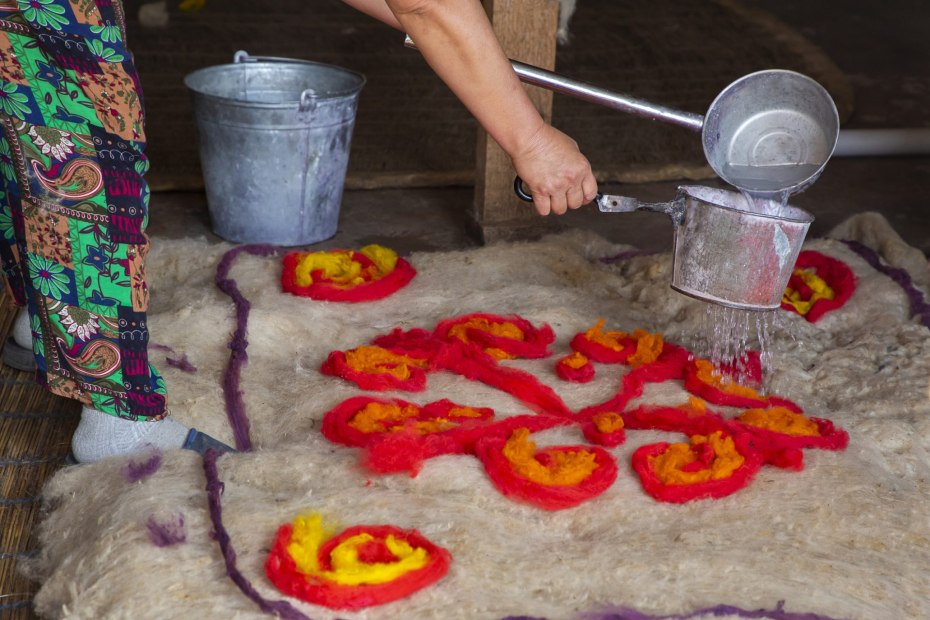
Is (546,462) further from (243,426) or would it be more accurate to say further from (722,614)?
(243,426)

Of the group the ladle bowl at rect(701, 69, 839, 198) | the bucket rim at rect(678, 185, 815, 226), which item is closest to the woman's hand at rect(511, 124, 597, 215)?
the bucket rim at rect(678, 185, 815, 226)

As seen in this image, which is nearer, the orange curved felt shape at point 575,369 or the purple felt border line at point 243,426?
the purple felt border line at point 243,426

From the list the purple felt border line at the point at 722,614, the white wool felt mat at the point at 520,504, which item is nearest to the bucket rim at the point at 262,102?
the white wool felt mat at the point at 520,504

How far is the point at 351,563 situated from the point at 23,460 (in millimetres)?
773

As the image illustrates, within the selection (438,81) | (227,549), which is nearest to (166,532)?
(227,549)

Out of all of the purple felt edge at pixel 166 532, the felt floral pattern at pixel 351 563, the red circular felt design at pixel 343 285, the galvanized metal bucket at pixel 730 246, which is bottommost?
the red circular felt design at pixel 343 285

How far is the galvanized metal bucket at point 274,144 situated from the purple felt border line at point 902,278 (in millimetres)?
1319

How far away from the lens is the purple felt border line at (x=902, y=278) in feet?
7.61

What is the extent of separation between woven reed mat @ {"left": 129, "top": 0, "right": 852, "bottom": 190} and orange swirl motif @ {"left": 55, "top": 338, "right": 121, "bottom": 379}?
1.26 m

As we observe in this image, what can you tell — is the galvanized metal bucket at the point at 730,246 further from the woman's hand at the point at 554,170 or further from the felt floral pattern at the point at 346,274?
the felt floral pattern at the point at 346,274

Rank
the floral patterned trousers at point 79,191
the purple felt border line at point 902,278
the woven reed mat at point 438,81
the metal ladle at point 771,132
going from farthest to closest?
the woven reed mat at point 438,81, the purple felt border line at point 902,278, the metal ladle at point 771,132, the floral patterned trousers at point 79,191

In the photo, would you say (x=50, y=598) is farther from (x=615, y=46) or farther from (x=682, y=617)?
(x=615, y=46)

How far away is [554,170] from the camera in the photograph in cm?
165

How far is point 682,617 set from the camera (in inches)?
54.5
